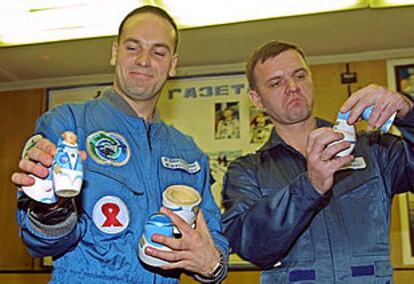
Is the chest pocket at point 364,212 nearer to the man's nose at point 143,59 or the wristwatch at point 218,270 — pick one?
the wristwatch at point 218,270

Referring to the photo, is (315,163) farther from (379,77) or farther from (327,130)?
Result: (379,77)

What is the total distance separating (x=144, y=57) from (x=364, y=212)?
0.76m

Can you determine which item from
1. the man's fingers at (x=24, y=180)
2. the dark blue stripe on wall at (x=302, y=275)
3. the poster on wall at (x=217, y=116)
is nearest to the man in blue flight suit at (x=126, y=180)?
the man's fingers at (x=24, y=180)

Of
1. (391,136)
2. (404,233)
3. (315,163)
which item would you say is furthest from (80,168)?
(404,233)

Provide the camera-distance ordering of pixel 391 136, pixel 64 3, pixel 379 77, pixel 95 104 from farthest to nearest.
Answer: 1. pixel 379 77
2. pixel 64 3
3. pixel 391 136
4. pixel 95 104

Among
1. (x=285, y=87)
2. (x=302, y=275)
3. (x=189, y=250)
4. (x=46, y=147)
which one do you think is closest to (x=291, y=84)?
(x=285, y=87)

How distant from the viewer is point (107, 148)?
5.10 ft

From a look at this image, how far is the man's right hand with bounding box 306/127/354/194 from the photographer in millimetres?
1470

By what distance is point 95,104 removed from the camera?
1665 millimetres

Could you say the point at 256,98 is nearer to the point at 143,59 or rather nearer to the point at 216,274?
the point at 143,59

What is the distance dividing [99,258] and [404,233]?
6.17 ft

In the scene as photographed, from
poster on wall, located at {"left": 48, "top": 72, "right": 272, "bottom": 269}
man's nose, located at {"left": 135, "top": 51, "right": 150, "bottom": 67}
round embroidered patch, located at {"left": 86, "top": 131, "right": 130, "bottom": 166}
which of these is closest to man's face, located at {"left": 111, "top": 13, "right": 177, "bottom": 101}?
man's nose, located at {"left": 135, "top": 51, "right": 150, "bottom": 67}

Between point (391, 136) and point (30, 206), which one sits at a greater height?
point (391, 136)

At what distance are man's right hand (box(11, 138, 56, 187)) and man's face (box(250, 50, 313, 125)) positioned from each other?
2.72ft
